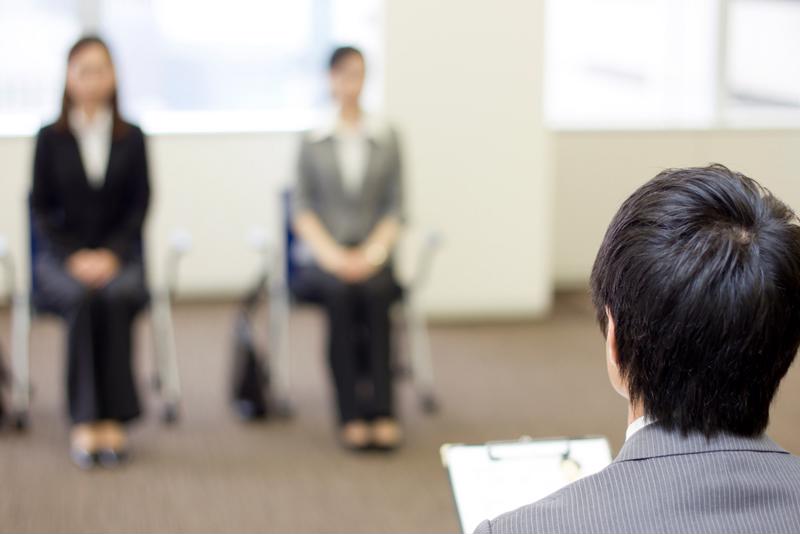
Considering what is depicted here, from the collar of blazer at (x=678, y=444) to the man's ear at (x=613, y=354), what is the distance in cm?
11

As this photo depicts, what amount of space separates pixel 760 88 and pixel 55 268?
4.41 metres

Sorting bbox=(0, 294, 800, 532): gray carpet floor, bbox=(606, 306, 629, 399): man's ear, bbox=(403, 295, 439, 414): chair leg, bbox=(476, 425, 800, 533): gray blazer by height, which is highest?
bbox=(606, 306, 629, 399): man's ear

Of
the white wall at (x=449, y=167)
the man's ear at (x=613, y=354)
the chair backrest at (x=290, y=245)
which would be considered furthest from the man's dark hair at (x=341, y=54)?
the man's ear at (x=613, y=354)

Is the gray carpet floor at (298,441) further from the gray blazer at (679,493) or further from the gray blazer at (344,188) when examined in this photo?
the gray blazer at (679,493)

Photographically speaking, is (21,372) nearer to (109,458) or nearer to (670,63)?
(109,458)

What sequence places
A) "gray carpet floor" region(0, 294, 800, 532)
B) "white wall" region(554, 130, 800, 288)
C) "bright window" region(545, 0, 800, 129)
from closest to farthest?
"gray carpet floor" region(0, 294, 800, 532), "white wall" region(554, 130, 800, 288), "bright window" region(545, 0, 800, 129)

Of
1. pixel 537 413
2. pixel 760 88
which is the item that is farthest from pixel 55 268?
pixel 760 88

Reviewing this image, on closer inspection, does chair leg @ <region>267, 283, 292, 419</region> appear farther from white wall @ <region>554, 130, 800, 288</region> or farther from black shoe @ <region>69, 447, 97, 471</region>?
white wall @ <region>554, 130, 800, 288</region>

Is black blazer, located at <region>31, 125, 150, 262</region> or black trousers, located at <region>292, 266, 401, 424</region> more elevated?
black blazer, located at <region>31, 125, 150, 262</region>

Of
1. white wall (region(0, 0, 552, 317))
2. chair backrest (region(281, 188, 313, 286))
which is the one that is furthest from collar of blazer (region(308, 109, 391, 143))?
white wall (region(0, 0, 552, 317))

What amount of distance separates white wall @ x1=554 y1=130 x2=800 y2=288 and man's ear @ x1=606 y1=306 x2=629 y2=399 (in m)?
4.73

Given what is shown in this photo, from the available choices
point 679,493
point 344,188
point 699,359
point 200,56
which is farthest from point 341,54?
point 679,493

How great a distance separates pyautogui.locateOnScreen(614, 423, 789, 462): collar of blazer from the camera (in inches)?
→ 42.4

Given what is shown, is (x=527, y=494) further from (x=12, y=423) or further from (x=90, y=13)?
(x=90, y=13)
